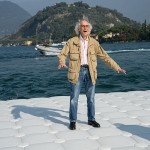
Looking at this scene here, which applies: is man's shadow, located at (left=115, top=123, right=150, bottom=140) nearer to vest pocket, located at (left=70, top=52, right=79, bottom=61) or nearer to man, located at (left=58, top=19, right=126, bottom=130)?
man, located at (left=58, top=19, right=126, bottom=130)

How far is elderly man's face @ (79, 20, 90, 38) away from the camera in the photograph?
5.00 metres

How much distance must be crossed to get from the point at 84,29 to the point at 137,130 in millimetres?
1785

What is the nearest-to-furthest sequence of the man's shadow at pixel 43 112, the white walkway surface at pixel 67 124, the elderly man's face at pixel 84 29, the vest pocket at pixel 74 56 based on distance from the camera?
the white walkway surface at pixel 67 124 → the elderly man's face at pixel 84 29 → the vest pocket at pixel 74 56 → the man's shadow at pixel 43 112

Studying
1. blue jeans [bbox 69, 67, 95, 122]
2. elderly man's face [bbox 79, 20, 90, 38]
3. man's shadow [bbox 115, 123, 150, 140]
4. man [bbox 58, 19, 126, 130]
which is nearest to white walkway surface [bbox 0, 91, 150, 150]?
man's shadow [bbox 115, 123, 150, 140]

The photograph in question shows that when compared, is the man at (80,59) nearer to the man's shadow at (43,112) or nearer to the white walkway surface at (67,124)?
the white walkway surface at (67,124)

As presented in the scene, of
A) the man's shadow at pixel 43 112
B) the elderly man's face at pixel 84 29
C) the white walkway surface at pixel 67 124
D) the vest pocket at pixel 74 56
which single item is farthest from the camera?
the man's shadow at pixel 43 112

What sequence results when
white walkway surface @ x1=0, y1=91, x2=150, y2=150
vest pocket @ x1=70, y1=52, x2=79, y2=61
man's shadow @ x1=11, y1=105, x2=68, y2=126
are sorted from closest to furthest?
white walkway surface @ x1=0, y1=91, x2=150, y2=150, vest pocket @ x1=70, y1=52, x2=79, y2=61, man's shadow @ x1=11, y1=105, x2=68, y2=126

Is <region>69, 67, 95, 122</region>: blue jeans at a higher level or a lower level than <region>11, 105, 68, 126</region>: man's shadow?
higher

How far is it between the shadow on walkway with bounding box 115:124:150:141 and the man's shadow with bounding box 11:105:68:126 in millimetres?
976

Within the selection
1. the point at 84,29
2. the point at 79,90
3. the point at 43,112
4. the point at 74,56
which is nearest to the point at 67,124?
the point at 79,90

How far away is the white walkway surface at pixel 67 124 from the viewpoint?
187 inches

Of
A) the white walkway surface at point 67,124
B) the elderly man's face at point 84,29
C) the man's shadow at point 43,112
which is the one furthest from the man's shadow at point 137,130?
the elderly man's face at point 84,29

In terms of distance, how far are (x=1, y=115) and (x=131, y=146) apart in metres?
3.06

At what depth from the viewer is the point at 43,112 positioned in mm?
6809
